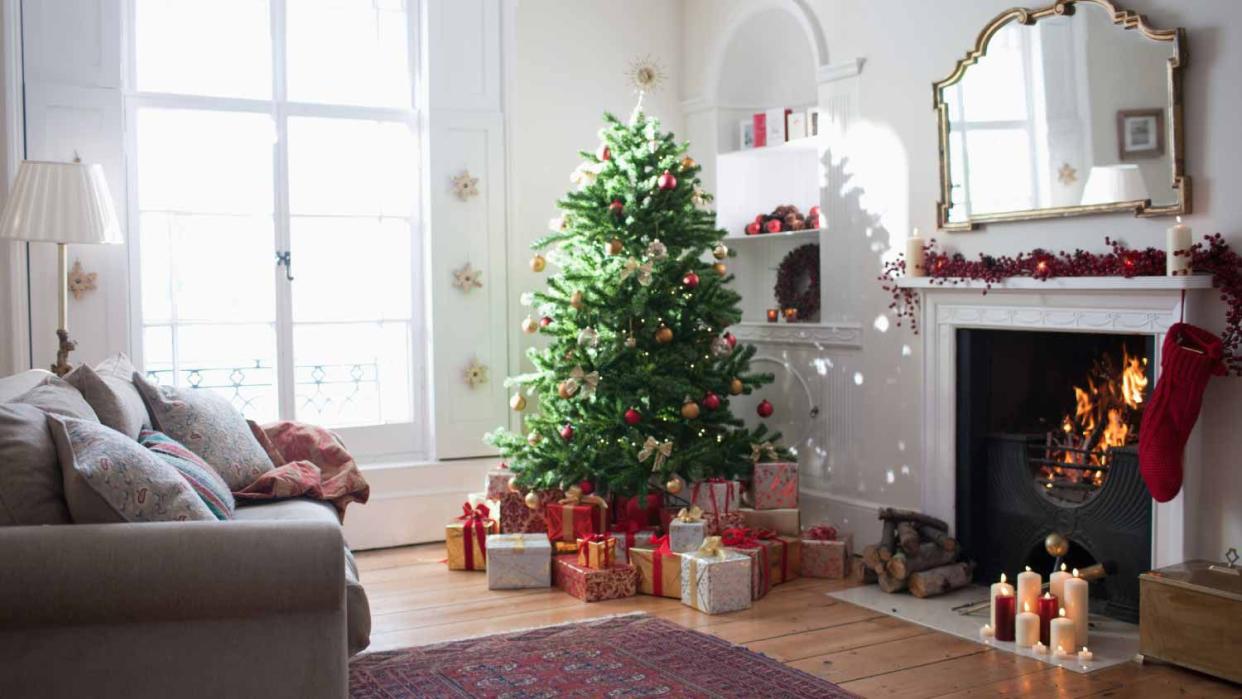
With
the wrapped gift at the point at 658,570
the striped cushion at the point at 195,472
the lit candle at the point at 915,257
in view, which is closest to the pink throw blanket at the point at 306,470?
the striped cushion at the point at 195,472

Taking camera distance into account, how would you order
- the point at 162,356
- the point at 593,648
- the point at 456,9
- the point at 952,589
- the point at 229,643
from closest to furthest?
the point at 229,643 → the point at 593,648 → the point at 952,589 → the point at 162,356 → the point at 456,9

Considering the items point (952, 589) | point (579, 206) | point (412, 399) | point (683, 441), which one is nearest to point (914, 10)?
point (579, 206)

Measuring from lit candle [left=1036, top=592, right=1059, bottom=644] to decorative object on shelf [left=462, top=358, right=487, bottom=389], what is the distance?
2843 mm

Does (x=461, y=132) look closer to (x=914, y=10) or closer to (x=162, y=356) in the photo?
(x=162, y=356)

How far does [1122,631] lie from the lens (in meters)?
4.04

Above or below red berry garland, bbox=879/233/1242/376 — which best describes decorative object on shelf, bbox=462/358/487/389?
below

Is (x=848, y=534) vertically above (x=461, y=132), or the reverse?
(x=461, y=132)

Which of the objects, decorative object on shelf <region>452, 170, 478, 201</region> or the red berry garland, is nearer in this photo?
the red berry garland

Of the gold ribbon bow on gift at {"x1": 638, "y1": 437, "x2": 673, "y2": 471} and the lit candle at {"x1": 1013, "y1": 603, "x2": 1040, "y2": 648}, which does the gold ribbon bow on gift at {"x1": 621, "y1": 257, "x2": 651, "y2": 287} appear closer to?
the gold ribbon bow on gift at {"x1": 638, "y1": 437, "x2": 673, "y2": 471}

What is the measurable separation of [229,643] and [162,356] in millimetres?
2849

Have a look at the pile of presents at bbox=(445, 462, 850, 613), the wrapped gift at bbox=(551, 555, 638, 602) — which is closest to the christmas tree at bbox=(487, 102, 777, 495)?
the pile of presents at bbox=(445, 462, 850, 613)

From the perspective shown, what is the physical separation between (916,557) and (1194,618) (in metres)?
1.18

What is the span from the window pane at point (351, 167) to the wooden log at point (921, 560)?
9.32 feet

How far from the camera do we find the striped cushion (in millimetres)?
2984
